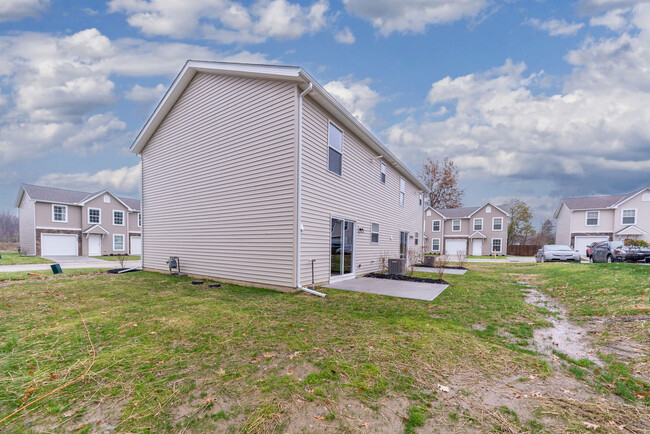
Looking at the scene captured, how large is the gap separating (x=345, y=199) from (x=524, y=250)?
3721 cm

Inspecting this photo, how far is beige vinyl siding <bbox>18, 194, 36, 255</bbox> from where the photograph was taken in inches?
902

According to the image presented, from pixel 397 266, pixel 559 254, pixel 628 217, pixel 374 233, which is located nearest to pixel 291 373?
pixel 397 266

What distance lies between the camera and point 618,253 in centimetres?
1480

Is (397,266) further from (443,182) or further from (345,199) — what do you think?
(443,182)

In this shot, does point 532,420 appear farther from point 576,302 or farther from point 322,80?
point 322,80

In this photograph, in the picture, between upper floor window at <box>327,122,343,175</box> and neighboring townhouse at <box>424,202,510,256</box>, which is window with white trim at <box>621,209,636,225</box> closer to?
neighboring townhouse at <box>424,202,510,256</box>

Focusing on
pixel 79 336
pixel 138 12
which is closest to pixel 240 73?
pixel 138 12

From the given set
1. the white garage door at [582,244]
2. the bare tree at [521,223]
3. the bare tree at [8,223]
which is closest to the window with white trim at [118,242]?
the bare tree at [8,223]

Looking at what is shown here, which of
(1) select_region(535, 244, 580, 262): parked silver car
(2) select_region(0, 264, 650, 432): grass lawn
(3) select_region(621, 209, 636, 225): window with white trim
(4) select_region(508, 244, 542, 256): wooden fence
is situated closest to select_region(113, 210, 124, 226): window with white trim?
(2) select_region(0, 264, 650, 432): grass lawn

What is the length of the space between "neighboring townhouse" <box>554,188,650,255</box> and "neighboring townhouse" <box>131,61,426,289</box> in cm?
3106

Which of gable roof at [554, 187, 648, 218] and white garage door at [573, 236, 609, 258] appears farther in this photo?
white garage door at [573, 236, 609, 258]

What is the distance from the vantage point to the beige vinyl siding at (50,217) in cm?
2281

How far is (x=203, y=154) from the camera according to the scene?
9.79 meters

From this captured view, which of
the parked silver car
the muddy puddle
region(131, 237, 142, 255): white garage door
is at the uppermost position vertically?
the muddy puddle
